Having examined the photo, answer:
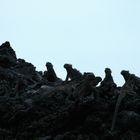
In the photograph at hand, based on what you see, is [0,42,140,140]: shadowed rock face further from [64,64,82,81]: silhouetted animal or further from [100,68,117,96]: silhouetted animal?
[64,64,82,81]: silhouetted animal

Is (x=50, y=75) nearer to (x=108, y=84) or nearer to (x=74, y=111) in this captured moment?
(x=108, y=84)

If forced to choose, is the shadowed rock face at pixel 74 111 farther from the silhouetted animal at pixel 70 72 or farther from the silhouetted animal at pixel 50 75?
the silhouetted animal at pixel 50 75

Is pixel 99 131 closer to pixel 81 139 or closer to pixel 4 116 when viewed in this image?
pixel 81 139

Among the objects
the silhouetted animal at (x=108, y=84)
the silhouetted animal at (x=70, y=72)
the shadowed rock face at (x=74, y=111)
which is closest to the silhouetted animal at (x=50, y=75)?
the silhouetted animal at (x=70, y=72)

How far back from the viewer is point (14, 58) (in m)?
56.2

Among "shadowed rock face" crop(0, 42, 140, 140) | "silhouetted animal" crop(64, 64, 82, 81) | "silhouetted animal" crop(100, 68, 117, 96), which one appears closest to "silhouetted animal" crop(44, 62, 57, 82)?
"silhouetted animal" crop(64, 64, 82, 81)

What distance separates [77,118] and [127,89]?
122 inches

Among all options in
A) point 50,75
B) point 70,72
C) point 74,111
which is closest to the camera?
point 74,111

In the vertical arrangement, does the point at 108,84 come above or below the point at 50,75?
below

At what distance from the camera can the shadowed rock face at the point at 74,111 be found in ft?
111

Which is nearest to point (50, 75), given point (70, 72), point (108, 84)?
Answer: point (70, 72)

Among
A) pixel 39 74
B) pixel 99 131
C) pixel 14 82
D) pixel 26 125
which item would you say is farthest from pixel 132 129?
pixel 39 74

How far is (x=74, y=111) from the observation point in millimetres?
35500

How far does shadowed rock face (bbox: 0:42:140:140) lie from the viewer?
33750mm
